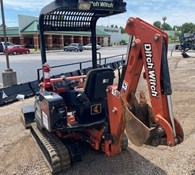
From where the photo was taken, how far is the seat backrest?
4004mm

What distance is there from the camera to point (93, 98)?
13.6ft

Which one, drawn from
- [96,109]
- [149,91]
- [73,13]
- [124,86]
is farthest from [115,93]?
[73,13]

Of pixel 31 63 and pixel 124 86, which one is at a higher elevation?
pixel 124 86

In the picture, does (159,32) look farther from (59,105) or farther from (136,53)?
(59,105)

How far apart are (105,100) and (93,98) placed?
0.22m

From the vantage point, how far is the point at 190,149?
4.98 metres

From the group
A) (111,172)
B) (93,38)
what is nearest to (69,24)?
(93,38)

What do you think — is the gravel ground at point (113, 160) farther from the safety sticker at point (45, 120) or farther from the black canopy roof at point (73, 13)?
the black canopy roof at point (73, 13)

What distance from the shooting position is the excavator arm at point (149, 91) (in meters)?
2.97

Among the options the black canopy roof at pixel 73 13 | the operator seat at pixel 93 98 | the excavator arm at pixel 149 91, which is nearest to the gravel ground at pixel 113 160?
the operator seat at pixel 93 98

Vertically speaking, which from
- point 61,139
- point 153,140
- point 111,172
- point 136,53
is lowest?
point 111,172

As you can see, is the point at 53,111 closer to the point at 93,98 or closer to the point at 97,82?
the point at 93,98

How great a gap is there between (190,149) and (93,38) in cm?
274

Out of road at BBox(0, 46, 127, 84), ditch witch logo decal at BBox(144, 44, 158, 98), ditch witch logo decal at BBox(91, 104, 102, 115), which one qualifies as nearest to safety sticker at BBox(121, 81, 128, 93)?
ditch witch logo decal at BBox(144, 44, 158, 98)
